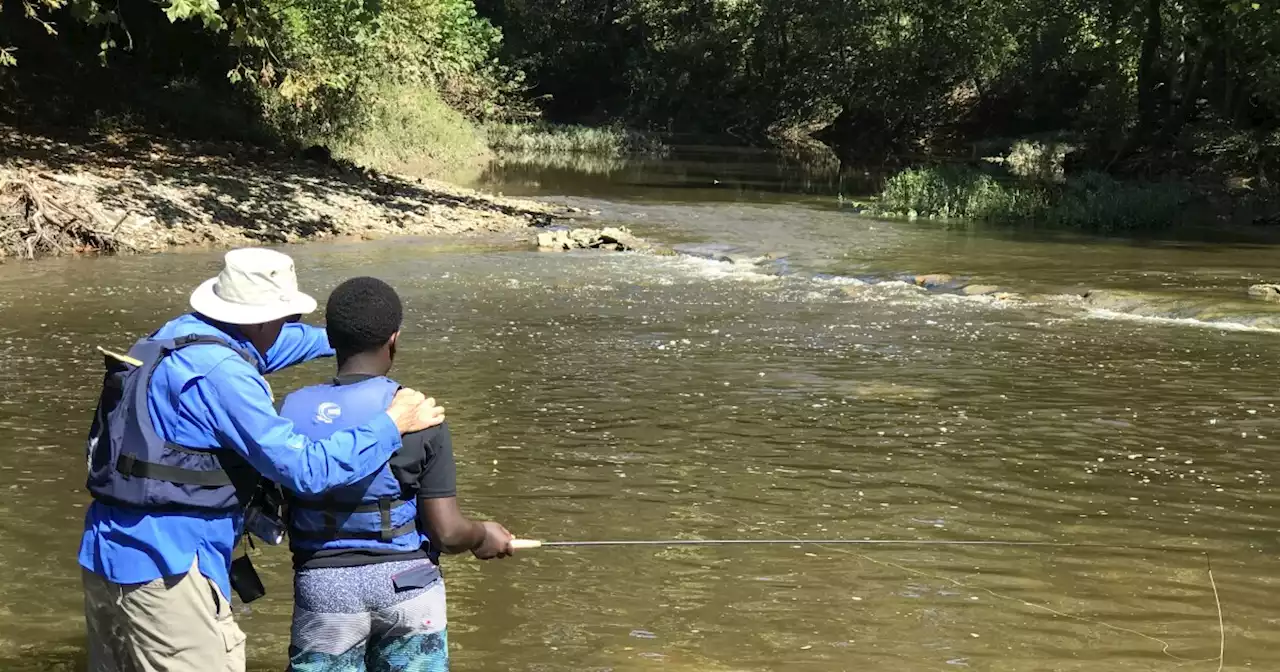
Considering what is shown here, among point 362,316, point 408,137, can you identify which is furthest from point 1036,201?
point 362,316

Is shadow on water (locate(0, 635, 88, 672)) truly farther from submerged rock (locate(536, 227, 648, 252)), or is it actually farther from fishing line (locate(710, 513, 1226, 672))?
submerged rock (locate(536, 227, 648, 252))

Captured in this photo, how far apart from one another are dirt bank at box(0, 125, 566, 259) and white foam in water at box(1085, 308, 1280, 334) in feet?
39.7

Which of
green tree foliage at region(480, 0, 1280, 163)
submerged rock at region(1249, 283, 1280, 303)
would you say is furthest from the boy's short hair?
green tree foliage at region(480, 0, 1280, 163)

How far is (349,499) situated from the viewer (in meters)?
3.56

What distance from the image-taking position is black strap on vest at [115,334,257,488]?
3488mm

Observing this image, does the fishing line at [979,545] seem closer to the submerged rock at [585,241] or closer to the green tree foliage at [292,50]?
the submerged rock at [585,241]

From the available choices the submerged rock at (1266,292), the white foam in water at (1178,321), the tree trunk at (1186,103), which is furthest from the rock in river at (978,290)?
the tree trunk at (1186,103)

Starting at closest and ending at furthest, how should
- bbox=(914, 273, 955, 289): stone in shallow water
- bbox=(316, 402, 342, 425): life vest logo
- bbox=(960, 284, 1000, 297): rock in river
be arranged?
bbox=(316, 402, 342, 425): life vest logo → bbox=(960, 284, 1000, 297): rock in river → bbox=(914, 273, 955, 289): stone in shallow water

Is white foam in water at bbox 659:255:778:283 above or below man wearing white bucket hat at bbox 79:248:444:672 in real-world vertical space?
below

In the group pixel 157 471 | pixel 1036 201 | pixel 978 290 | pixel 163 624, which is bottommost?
pixel 978 290

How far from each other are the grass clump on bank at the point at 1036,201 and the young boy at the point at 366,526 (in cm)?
2435

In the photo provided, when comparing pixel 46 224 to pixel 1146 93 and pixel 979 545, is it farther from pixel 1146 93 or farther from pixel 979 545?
pixel 1146 93

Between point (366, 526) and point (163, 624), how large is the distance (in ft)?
1.96

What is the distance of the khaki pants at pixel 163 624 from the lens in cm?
355
